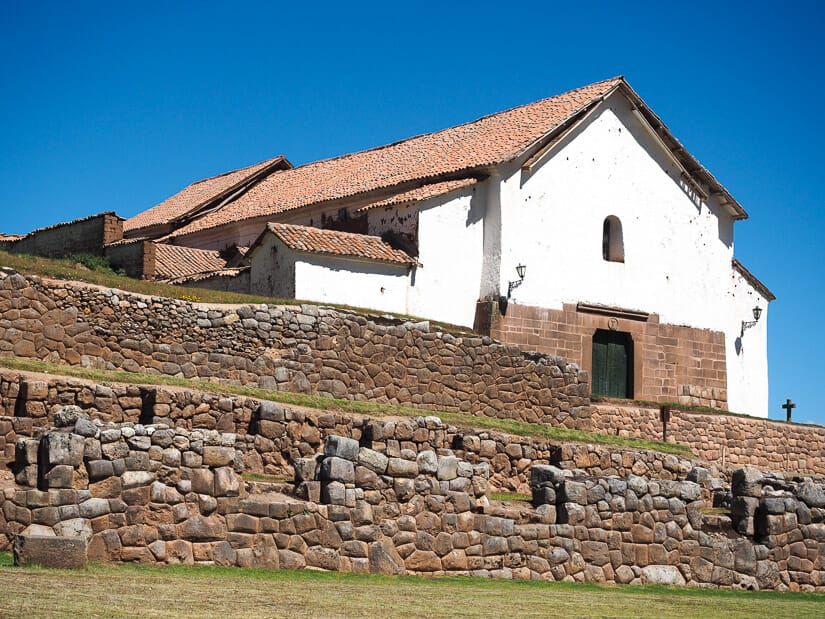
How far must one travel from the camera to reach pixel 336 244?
31.0 meters

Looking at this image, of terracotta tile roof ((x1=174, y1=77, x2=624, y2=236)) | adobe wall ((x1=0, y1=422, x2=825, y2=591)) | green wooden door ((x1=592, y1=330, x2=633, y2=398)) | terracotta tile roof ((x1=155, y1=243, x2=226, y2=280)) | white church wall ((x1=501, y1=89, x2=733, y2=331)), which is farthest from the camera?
terracotta tile roof ((x1=155, y1=243, x2=226, y2=280))

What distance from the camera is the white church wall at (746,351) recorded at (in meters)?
39.1

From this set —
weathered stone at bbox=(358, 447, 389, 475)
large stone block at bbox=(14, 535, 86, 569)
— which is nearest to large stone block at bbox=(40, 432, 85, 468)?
large stone block at bbox=(14, 535, 86, 569)

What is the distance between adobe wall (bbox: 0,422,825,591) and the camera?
45.3 feet

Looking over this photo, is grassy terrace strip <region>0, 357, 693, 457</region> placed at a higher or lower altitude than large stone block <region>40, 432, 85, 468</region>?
higher

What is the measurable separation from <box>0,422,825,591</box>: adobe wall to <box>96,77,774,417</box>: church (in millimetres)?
13773

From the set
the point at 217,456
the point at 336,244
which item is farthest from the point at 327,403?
the point at 217,456

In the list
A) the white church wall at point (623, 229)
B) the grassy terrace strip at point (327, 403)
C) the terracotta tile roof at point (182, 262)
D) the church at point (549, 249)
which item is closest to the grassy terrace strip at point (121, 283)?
the grassy terrace strip at point (327, 403)

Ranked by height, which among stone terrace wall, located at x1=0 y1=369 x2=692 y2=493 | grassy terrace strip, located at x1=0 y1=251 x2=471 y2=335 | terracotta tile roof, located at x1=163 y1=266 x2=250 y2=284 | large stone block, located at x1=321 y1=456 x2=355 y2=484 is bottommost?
large stone block, located at x1=321 y1=456 x2=355 y2=484

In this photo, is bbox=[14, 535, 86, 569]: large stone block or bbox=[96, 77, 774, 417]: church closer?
bbox=[14, 535, 86, 569]: large stone block

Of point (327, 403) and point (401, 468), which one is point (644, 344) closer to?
point (327, 403)

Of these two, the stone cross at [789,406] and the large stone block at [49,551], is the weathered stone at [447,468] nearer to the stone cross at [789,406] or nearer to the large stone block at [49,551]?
the large stone block at [49,551]

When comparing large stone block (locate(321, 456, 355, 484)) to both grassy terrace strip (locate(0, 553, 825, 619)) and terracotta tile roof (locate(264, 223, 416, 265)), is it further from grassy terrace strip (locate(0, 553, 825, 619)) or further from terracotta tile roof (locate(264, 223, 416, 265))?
terracotta tile roof (locate(264, 223, 416, 265))

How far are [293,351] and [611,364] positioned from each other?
1159 centimetres
